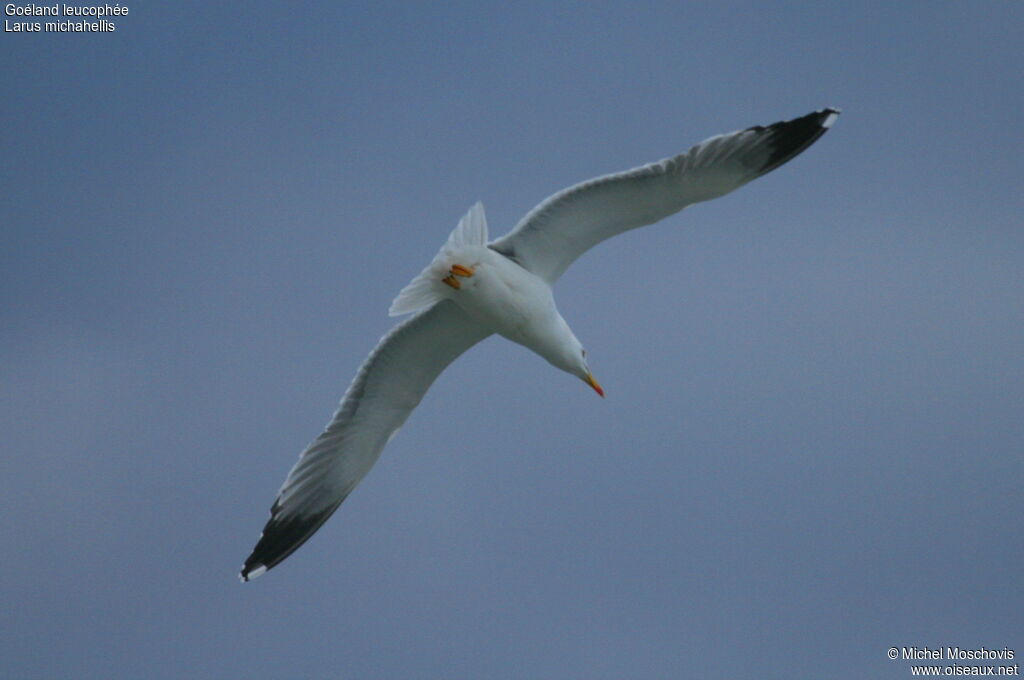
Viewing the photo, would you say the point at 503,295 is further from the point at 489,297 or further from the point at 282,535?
the point at 282,535

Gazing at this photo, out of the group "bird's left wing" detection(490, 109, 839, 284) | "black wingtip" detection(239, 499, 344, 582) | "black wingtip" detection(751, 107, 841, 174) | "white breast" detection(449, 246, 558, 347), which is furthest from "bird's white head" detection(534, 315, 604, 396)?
"black wingtip" detection(239, 499, 344, 582)

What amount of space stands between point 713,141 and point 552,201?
3.66ft

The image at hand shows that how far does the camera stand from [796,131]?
8320 mm

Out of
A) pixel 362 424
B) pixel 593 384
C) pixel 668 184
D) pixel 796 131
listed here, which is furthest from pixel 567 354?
pixel 796 131

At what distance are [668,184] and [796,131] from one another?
88 cm

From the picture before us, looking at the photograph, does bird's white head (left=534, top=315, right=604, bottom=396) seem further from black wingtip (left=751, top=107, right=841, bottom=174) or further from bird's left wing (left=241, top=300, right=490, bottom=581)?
black wingtip (left=751, top=107, right=841, bottom=174)

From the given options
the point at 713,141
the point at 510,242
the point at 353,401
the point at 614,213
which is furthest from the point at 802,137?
the point at 353,401

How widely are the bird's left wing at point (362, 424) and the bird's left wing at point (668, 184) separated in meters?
1.08

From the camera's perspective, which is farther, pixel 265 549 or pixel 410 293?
pixel 265 549

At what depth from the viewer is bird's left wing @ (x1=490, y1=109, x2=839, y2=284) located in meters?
8.24

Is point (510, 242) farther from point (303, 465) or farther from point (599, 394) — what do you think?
point (303, 465)

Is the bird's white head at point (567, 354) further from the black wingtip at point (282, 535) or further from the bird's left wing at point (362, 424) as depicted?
the black wingtip at point (282, 535)

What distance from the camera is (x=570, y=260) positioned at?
9211 millimetres

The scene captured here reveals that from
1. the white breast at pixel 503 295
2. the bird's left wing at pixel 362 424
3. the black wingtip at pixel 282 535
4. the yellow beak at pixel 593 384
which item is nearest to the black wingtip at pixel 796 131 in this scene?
the white breast at pixel 503 295
